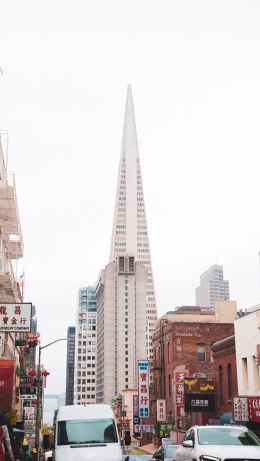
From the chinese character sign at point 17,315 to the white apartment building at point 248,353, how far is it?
51.3ft

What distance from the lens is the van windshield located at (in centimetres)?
1588

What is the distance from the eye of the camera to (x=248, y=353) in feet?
117

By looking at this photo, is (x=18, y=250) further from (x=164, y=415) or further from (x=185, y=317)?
(x=185, y=317)

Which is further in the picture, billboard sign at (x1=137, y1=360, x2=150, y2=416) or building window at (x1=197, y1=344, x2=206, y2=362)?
billboard sign at (x1=137, y1=360, x2=150, y2=416)

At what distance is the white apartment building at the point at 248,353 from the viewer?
3434 centimetres

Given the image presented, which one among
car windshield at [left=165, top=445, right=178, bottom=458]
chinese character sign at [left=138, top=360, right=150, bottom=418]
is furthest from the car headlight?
chinese character sign at [left=138, top=360, right=150, bottom=418]

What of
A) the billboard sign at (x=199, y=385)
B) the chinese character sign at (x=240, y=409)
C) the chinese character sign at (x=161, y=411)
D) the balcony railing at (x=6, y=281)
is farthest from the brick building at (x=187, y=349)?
the chinese character sign at (x=240, y=409)

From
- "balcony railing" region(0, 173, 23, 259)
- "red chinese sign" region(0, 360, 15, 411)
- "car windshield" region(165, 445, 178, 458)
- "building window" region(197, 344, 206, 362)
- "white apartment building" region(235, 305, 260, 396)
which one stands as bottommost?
"car windshield" region(165, 445, 178, 458)

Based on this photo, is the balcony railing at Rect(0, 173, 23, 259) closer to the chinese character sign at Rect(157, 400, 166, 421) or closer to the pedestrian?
the pedestrian

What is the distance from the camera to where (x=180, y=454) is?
1574 centimetres

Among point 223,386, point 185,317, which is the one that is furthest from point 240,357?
point 185,317

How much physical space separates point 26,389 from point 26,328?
19056mm

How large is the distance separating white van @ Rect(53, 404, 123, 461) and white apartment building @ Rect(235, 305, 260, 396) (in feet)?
61.4

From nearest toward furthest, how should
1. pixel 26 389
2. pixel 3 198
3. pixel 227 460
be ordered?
pixel 227 460 → pixel 3 198 → pixel 26 389
